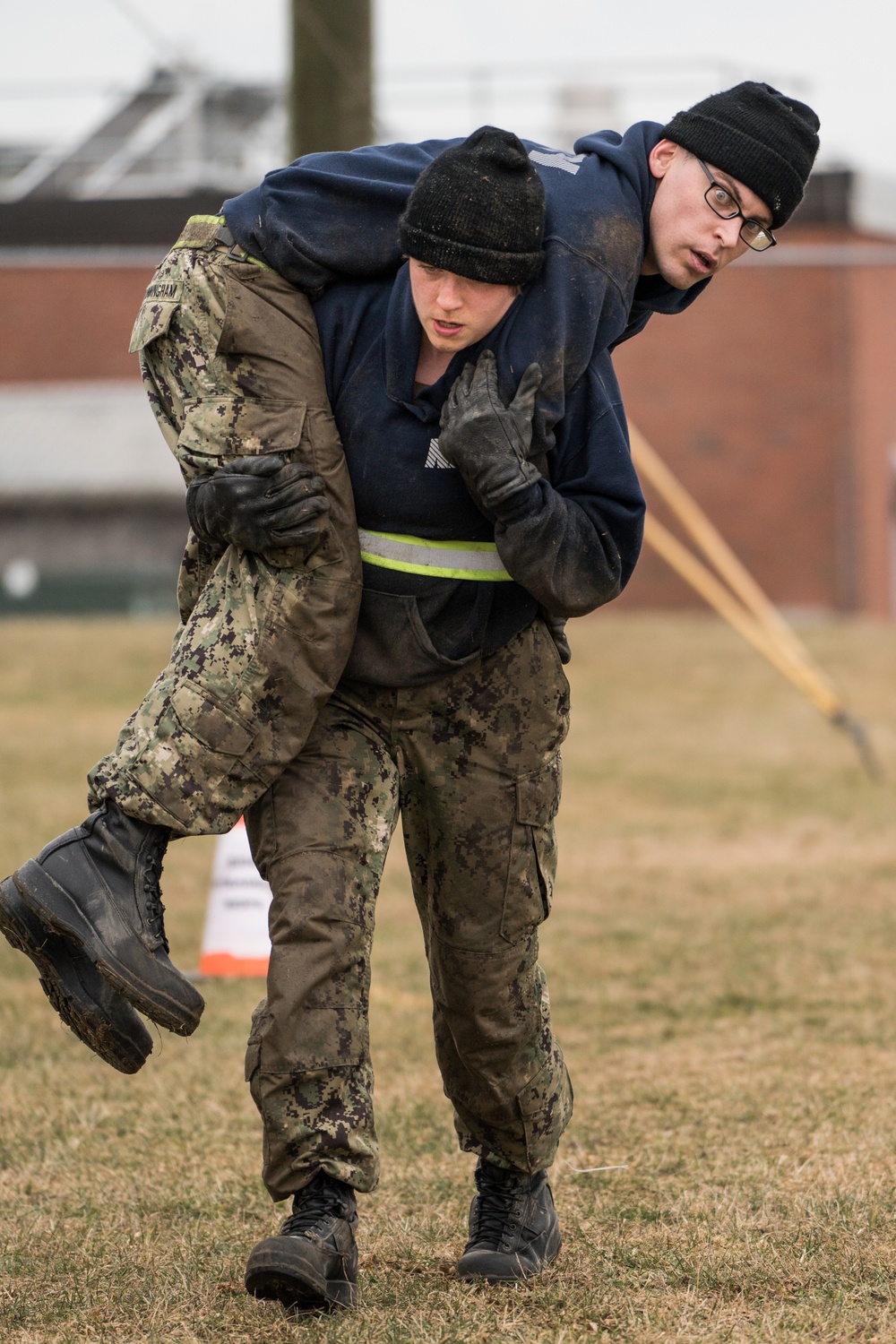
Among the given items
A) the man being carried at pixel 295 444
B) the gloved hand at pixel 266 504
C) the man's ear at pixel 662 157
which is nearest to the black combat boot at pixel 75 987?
the man being carried at pixel 295 444

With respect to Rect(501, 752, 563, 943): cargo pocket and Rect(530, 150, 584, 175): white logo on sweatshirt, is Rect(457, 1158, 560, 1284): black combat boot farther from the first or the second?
Rect(530, 150, 584, 175): white logo on sweatshirt

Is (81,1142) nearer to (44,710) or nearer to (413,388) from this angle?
(413,388)

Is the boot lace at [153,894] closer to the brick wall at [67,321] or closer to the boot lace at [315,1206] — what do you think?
the boot lace at [315,1206]

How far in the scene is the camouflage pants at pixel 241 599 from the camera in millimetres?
2941

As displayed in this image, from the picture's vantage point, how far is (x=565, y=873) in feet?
28.1

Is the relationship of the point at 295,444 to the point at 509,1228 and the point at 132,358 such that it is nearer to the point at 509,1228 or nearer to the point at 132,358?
the point at 509,1228

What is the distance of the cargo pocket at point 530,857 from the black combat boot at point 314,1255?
575 millimetres

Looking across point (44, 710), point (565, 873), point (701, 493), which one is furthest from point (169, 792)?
point (701, 493)

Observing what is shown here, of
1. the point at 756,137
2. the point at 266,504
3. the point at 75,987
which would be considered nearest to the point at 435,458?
the point at 266,504

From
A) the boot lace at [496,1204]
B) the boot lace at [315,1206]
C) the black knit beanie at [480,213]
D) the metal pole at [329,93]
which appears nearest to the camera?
the black knit beanie at [480,213]

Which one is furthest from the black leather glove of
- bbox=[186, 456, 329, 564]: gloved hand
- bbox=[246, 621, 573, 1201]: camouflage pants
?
bbox=[186, 456, 329, 564]: gloved hand

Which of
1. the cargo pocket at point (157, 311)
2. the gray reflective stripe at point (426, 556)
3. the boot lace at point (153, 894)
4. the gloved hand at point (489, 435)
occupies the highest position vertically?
the cargo pocket at point (157, 311)

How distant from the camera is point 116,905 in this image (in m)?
2.86

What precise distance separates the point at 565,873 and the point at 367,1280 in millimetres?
5398
